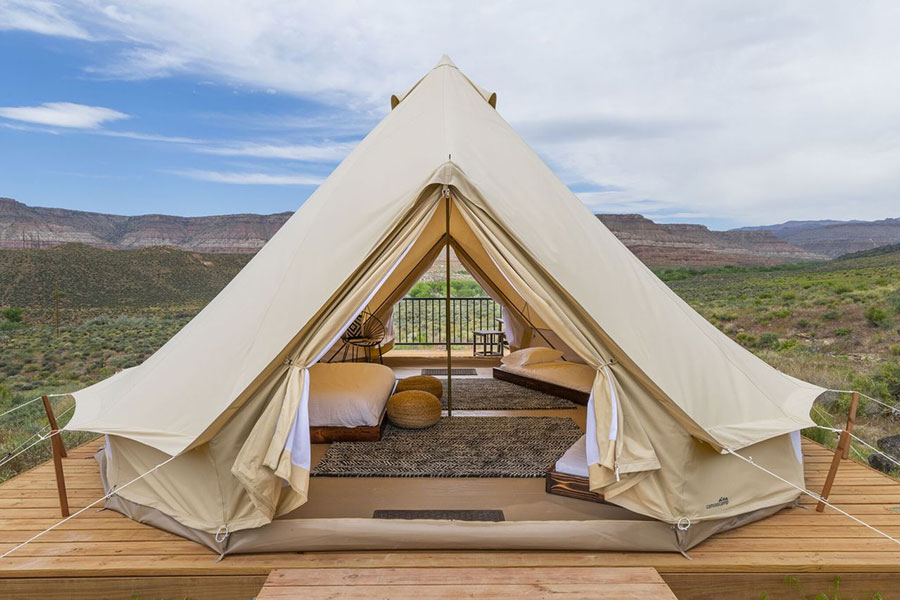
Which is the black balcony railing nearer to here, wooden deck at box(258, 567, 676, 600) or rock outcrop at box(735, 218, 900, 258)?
wooden deck at box(258, 567, 676, 600)

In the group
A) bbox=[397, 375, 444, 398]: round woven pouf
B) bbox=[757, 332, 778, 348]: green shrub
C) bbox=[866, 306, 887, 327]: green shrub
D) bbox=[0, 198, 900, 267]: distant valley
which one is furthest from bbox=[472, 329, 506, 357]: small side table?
bbox=[0, 198, 900, 267]: distant valley

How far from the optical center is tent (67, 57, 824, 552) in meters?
2.44

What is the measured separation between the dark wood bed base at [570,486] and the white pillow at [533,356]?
280cm

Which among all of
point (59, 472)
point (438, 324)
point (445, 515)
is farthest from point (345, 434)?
point (438, 324)

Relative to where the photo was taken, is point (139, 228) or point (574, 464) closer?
point (574, 464)

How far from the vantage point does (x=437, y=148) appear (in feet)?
9.82

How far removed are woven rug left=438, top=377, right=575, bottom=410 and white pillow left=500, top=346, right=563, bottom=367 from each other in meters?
0.25

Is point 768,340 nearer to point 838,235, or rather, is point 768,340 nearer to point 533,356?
point 533,356

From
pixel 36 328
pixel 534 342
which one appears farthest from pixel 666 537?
pixel 36 328

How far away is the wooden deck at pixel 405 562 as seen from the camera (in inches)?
91.3

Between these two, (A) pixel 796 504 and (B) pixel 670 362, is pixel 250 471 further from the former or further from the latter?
(A) pixel 796 504

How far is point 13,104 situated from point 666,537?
59775 mm

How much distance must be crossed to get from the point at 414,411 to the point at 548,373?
5.92 feet

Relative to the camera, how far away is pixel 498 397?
5.23m
